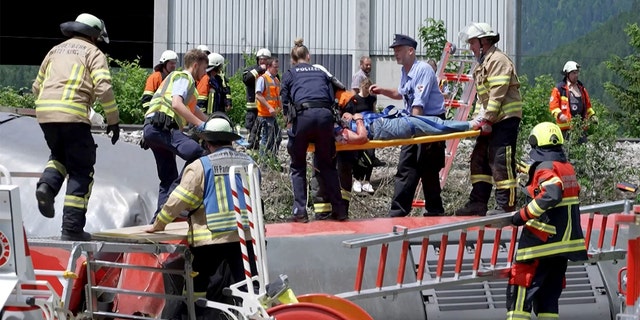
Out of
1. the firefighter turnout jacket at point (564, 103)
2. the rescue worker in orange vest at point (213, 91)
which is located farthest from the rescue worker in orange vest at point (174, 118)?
the firefighter turnout jacket at point (564, 103)

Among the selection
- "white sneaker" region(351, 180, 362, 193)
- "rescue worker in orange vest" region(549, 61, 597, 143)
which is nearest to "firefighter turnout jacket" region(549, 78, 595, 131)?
"rescue worker in orange vest" region(549, 61, 597, 143)

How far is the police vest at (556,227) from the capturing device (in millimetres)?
8125

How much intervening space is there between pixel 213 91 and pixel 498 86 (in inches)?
150

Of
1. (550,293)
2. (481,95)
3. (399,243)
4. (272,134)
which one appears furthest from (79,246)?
(272,134)

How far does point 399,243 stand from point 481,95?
212 cm

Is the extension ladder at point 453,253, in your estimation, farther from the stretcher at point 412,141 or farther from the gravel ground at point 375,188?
the gravel ground at point 375,188

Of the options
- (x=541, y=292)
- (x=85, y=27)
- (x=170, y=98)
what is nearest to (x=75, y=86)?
(x=85, y=27)

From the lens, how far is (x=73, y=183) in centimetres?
802

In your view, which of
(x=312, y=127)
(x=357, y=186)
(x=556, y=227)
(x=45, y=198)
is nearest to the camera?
(x=45, y=198)

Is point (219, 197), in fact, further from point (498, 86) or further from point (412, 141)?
point (498, 86)

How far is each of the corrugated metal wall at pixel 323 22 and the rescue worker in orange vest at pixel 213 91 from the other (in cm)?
831

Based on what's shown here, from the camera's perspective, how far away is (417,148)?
1057 cm

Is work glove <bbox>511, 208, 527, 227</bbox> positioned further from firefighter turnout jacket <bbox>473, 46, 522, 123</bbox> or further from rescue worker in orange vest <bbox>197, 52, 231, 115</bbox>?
rescue worker in orange vest <bbox>197, 52, 231, 115</bbox>

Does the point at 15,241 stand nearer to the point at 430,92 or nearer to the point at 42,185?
the point at 42,185
